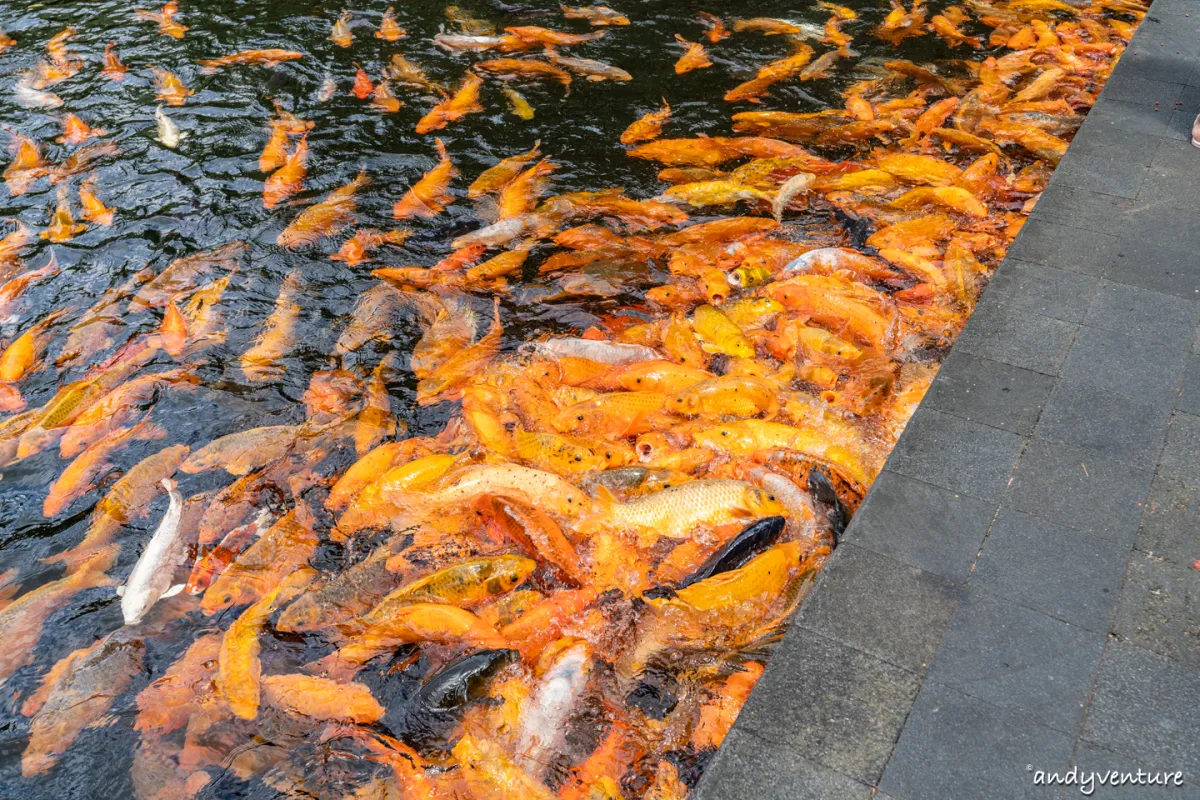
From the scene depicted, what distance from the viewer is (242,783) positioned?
3.50 metres

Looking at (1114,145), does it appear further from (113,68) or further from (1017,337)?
(113,68)

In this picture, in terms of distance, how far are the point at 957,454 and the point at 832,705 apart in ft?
4.55

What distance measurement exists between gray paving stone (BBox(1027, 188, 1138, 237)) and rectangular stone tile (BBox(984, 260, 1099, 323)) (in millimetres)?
601

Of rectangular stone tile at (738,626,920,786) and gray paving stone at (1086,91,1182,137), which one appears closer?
rectangular stone tile at (738,626,920,786)

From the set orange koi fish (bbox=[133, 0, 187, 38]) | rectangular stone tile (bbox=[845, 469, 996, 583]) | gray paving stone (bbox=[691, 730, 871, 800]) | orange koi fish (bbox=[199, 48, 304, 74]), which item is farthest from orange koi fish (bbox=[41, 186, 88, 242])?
gray paving stone (bbox=[691, 730, 871, 800])

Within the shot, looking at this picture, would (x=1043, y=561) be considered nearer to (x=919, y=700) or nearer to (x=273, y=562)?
(x=919, y=700)

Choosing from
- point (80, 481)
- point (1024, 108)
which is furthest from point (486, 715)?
point (1024, 108)

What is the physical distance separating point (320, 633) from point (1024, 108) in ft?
24.4

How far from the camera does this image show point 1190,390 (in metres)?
4.10

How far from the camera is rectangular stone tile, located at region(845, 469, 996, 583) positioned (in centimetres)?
339

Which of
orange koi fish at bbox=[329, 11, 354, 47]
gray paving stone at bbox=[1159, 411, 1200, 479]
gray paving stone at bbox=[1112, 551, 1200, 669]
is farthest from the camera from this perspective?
orange koi fish at bbox=[329, 11, 354, 47]

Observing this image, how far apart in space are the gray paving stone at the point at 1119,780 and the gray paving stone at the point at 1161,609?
1.53 feet

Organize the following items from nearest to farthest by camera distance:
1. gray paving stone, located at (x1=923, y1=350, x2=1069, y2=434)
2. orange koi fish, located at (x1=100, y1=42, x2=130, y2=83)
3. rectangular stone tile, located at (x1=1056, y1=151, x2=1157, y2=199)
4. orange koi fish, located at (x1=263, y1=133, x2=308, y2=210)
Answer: gray paving stone, located at (x1=923, y1=350, x2=1069, y2=434) < rectangular stone tile, located at (x1=1056, y1=151, x2=1157, y2=199) < orange koi fish, located at (x1=263, y1=133, x2=308, y2=210) < orange koi fish, located at (x1=100, y1=42, x2=130, y2=83)

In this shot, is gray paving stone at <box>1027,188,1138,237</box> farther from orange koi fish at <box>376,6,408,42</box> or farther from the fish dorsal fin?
orange koi fish at <box>376,6,408,42</box>
